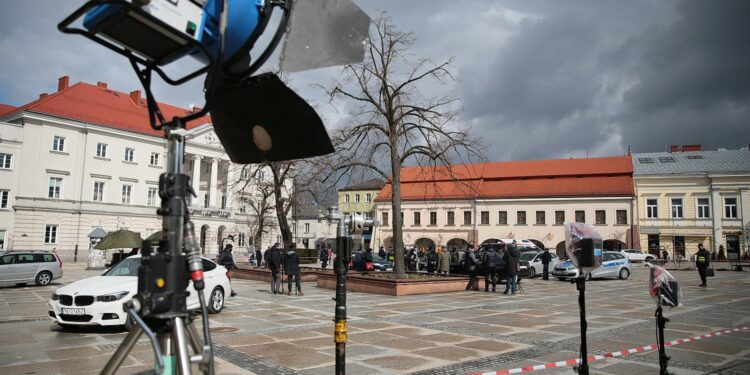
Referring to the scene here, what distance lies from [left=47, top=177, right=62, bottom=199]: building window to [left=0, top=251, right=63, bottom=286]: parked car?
96.8 ft

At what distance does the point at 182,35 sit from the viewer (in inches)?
85.4

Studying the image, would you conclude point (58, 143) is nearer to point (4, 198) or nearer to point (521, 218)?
point (4, 198)

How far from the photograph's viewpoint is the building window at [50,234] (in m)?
47.0

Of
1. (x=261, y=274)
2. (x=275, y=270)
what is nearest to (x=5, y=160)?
(x=261, y=274)

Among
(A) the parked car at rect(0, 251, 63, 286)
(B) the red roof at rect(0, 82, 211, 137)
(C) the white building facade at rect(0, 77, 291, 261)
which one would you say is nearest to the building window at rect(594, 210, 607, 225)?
(C) the white building facade at rect(0, 77, 291, 261)

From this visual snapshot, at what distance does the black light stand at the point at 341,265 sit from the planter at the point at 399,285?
47.4 feet

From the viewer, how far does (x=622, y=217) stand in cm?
5416

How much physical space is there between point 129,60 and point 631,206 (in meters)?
58.1

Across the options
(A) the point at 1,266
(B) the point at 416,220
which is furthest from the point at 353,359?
(B) the point at 416,220

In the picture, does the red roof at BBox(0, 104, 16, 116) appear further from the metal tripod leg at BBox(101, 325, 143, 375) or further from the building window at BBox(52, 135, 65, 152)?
the metal tripod leg at BBox(101, 325, 143, 375)

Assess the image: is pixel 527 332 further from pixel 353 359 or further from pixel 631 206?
pixel 631 206

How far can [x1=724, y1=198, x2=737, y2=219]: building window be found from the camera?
51.1 metres

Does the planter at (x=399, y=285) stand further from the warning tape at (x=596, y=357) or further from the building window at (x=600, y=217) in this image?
the building window at (x=600, y=217)

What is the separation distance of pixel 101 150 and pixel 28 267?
34444 mm
